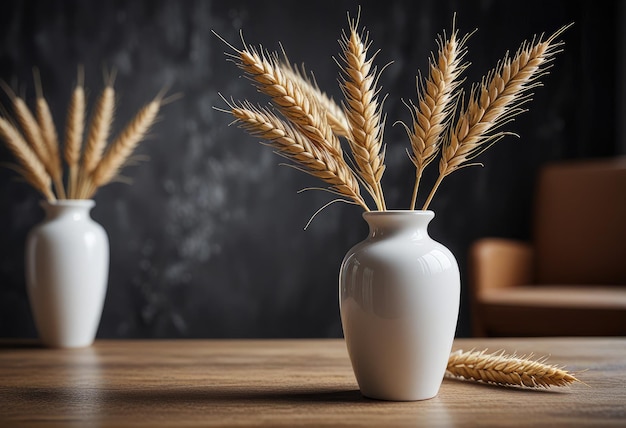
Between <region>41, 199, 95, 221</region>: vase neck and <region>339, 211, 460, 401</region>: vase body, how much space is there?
797 mm

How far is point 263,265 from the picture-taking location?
3043 millimetres

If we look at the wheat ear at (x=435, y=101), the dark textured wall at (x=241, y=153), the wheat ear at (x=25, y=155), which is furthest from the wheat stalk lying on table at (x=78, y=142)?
the dark textured wall at (x=241, y=153)

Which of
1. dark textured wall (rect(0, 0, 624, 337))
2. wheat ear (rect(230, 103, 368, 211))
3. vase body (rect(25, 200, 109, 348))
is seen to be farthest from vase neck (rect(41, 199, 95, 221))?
dark textured wall (rect(0, 0, 624, 337))

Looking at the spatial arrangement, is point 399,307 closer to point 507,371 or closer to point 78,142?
point 507,371

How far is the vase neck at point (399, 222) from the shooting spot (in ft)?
2.69

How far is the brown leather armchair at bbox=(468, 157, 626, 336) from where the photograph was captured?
84.4 inches

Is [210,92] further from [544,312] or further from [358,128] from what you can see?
[358,128]

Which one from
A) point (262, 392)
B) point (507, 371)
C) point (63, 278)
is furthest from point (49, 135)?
point (507, 371)

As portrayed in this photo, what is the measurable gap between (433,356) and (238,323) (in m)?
2.30

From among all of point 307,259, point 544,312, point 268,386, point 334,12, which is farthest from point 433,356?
point 334,12

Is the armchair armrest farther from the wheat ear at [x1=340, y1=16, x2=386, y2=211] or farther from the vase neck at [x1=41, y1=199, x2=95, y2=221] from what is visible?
the wheat ear at [x1=340, y1=16, x2=386, y2=211]

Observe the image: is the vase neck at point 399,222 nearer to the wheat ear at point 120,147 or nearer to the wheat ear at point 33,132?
the wheat ear at point 120,147

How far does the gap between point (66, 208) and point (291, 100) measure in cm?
81

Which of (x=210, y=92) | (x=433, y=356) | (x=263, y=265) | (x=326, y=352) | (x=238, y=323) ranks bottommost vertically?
(x=238, y=323)
